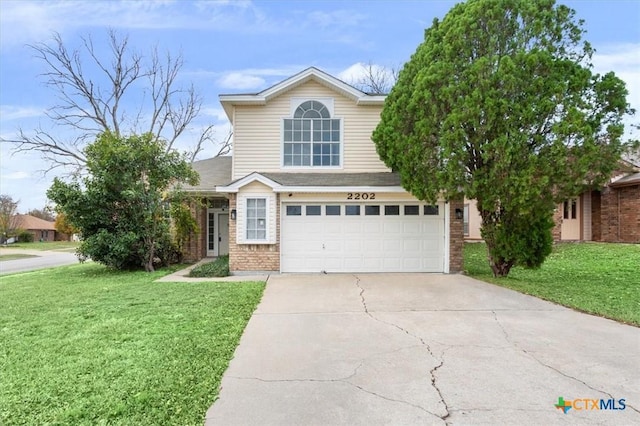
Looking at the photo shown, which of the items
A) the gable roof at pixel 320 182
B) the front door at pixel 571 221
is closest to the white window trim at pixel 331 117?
the gable roof at pixel 320 182

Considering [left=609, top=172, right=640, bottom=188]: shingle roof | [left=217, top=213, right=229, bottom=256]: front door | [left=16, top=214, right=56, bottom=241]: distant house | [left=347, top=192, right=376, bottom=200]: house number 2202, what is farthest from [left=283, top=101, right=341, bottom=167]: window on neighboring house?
[left=16, top=214, right=56, bottom=241]: distant house

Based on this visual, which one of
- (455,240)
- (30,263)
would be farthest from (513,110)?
(30,263)

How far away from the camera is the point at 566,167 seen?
859 centimetres

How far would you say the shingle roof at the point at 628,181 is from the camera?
57.2ft

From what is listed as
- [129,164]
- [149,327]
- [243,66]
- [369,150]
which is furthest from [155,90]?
[149,327]

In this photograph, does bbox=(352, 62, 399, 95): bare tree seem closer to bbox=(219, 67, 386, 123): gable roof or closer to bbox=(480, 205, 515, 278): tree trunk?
bbox=(219, 67, 386, 123): gable roof

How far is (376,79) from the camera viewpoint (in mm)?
30609

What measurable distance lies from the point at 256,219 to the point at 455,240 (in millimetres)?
5982

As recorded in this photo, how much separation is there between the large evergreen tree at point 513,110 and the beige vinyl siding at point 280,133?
3018 millimetres

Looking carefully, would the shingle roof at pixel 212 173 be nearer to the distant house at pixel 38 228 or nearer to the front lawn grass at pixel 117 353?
the front lawn grass at pixel 117 353

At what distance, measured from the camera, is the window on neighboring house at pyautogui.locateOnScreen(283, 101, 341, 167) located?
13.0 m

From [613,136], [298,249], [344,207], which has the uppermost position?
[613,136]

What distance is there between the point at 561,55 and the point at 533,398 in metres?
8.53

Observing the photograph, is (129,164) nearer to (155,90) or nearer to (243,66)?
(243,66)
